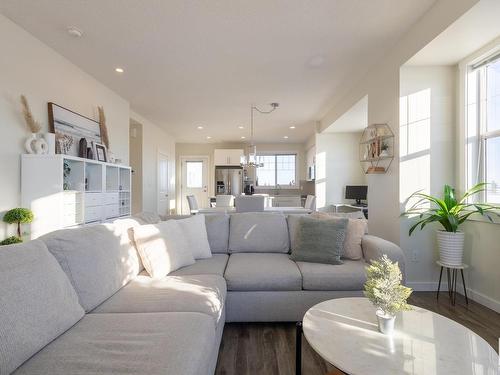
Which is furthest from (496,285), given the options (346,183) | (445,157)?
(346,183)

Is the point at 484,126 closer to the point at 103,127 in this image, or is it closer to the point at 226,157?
the point at 103,127

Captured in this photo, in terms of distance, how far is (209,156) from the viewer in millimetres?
8812

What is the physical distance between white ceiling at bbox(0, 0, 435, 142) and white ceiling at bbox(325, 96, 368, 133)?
18.2 inches

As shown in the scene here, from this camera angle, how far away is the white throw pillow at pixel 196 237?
2457mm

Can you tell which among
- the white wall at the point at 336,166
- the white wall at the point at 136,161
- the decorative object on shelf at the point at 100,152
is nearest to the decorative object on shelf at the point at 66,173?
the decorative object on shelf at the point at 100,152

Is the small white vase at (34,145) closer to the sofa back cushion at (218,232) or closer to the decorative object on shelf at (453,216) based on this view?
the sofa back cushion at (218,232)

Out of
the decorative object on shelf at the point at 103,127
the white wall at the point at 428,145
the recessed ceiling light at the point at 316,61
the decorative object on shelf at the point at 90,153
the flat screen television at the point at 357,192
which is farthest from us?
the flat screen television at the point at 357,192

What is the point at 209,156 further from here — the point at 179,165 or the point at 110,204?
the point at 110,204

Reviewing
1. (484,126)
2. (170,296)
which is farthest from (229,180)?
(170,296)

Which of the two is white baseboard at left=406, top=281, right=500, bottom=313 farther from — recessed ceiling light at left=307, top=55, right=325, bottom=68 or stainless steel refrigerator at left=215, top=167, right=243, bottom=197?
stainless steel refrigerator at left=215, top=167, right=243, bottom=197

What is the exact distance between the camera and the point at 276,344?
190cm

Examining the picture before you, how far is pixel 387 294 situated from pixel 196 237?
1.74m

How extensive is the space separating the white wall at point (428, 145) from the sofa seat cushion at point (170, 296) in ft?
7.47

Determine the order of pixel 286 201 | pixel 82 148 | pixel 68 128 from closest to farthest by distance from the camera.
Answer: pixel 68 128 → pixel 82 148 → pixel 286 201
